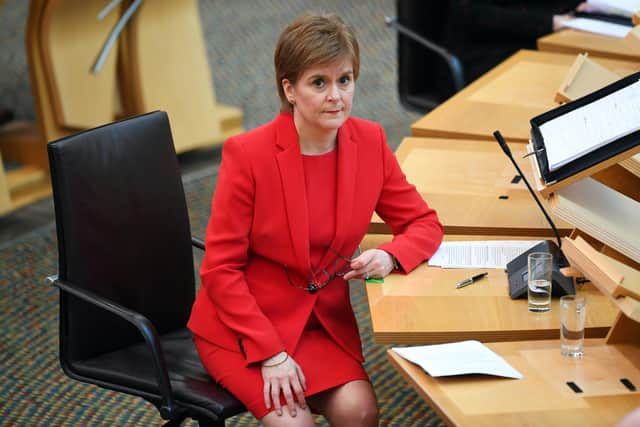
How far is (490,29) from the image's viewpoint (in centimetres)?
422

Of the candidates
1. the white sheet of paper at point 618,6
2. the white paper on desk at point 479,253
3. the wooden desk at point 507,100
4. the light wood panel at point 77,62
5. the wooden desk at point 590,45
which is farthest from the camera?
the light wood panel at point 77,62

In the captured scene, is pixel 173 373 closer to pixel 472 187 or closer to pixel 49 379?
pixel 472 187

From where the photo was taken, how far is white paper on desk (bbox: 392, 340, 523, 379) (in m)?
1.81

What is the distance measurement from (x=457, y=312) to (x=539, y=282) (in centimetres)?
19

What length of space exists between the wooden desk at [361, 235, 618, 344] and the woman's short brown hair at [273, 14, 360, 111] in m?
0.52

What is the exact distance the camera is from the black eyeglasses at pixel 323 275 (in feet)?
7.44

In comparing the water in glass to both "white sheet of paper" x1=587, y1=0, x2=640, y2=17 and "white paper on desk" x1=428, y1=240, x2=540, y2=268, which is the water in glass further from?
"white sheet of paper" x1=587, y1=0, x2=640, y2=17

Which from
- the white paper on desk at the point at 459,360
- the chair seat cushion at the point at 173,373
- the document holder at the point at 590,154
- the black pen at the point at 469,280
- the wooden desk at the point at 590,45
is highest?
the document holder at the point at 590,154

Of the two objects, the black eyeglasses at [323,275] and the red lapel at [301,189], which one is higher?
the red lapel at [301,189]

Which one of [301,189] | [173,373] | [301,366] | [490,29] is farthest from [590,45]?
[173,373]

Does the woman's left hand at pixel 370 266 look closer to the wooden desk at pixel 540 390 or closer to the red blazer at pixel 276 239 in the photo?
the red blazer at pixel 276 239

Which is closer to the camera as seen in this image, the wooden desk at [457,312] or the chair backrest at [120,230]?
the wooden desk at [457,312]

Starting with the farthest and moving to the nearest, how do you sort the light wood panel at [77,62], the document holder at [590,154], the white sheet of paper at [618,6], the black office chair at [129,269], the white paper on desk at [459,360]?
the light wood panel at [77,62], the white sheet of paper at [618,6], the black office chair at [129,269], the document holder at [590,154], the white paper on desk at [459,360]

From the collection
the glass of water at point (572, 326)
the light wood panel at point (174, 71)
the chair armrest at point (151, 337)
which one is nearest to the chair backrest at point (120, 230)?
the chair armrest at point (151, 337)
